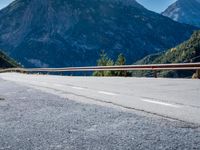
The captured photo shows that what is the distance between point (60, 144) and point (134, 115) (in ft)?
8.63

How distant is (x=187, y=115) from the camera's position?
740 centimetres

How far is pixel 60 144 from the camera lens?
17.3 ft

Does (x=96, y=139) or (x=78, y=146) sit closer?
(x=78, y=146)

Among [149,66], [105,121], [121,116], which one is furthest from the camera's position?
[149,66]

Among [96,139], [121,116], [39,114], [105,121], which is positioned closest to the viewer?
[96,139]

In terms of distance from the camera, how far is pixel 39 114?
8.23 m

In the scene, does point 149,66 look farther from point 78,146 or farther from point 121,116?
point 78,146

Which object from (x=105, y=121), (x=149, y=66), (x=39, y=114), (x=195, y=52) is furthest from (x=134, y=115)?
(x=195, y=52)

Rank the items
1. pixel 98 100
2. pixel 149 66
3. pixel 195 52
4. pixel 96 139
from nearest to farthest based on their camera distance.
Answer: pixel 96 139
pixel 98 100
pixel 149 66
pixel 195 52

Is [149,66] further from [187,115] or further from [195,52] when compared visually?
[195,52]

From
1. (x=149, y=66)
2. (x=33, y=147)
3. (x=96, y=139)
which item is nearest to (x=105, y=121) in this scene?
(x=96, y=139)

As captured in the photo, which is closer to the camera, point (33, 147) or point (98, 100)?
point (33, 147)

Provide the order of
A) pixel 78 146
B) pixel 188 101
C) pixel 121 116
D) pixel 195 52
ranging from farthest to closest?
pixel 195 52 → pixel 188 101 → pixel 121 116 → pixel 78 146

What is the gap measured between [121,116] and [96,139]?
6.87ft
